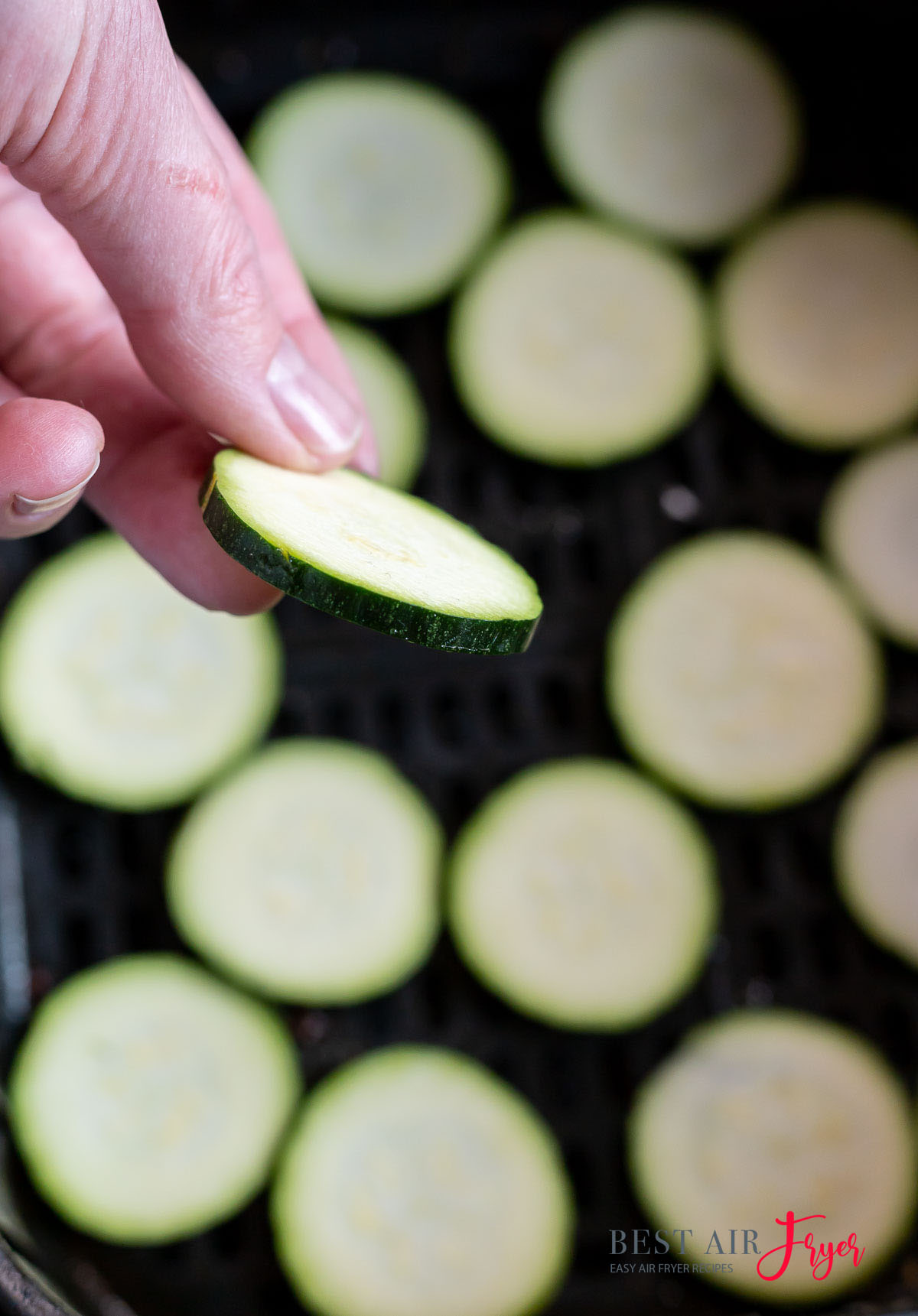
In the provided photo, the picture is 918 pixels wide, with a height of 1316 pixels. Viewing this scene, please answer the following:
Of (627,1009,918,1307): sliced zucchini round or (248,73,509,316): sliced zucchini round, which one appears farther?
(248,73,509,316): sliced zucchini round

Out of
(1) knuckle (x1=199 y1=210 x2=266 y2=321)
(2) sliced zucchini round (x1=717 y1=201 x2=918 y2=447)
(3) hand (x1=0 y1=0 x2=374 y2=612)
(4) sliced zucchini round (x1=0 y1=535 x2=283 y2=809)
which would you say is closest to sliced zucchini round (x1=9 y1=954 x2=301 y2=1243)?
(4) sliced zucchini round (x1=0 y1=535 x2=283 y2=809)

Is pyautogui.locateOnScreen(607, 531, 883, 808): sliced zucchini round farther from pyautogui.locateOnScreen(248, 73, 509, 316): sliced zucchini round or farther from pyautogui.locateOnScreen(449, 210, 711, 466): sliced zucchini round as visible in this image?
pyautogui.locateOnScreen(248, 73, 509, 316): sliced zucchini round

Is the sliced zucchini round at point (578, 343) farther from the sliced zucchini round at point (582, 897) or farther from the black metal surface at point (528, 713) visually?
the sliced zucchini round at point (582, 897)

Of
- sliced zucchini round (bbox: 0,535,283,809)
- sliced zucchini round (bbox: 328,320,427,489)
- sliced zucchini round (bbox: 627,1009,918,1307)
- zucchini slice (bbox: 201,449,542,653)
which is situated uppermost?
zucchini slice (bbox: 201,449,542,653)

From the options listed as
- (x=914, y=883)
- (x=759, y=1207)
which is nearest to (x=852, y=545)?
(x=914, y=883)

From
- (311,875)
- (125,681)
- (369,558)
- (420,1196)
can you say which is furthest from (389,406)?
(420,1196)

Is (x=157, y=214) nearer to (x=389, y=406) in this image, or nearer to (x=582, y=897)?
(x=389, y=406)
